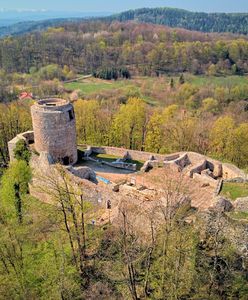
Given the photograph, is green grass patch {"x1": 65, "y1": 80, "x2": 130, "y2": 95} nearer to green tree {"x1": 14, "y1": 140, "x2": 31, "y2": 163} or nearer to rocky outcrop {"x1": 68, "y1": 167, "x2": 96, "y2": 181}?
green tree {"x1": 14, "y1": 140, "x2": 31, "y2": 163}

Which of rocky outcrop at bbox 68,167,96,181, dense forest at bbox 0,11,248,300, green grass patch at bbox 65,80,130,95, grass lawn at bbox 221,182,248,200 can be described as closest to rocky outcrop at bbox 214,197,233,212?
dense forest at bbox 0,11,248,300

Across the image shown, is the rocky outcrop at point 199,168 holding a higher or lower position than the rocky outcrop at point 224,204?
lower

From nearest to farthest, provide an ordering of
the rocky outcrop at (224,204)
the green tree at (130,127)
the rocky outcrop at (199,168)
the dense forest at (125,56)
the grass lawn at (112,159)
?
the rocky outcrop at (224,204) < the rocky outcrop at (199,168) < the grass lawn at (112,159) < the green tree at (130,127) < the dense forest at (125,56)

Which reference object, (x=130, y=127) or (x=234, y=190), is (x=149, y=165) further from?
(x=130, y=127)

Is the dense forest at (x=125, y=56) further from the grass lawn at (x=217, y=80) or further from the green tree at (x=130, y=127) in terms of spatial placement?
the green tree at (x=130, y=127)

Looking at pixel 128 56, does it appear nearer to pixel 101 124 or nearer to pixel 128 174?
pixel 101 124

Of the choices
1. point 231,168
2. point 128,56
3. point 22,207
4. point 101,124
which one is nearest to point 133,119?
point 101,124

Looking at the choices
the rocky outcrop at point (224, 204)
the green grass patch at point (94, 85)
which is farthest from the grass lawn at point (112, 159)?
the green grass patch at point (94, 85)

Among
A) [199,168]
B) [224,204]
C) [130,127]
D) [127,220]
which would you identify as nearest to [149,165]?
[199,168]
